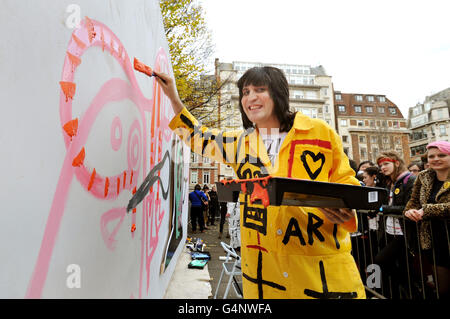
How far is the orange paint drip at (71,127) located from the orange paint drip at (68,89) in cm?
8

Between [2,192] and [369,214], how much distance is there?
158 inches

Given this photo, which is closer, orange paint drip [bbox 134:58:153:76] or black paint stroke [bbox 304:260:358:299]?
black paint stroke [bbox 304:260:358:299]

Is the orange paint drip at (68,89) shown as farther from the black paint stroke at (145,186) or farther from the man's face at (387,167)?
the man's face at (387,167)

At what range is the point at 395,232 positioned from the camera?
10.4 feet

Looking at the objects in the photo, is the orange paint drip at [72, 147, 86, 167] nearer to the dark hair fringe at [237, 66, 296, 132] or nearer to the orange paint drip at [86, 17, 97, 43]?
the orange paint drip at [86, 17, 97, 43]

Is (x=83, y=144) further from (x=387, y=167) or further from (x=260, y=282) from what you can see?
(x=387, y=167)

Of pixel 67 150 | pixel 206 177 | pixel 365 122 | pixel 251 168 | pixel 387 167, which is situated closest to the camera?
pixel 67 150

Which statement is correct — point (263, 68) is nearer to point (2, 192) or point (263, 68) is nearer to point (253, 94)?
point (253, 94)

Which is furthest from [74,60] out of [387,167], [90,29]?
[387,167]

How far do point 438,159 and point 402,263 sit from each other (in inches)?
54.3

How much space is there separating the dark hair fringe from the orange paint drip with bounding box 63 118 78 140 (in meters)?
0.97

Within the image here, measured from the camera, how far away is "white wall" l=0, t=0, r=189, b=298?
63 cm

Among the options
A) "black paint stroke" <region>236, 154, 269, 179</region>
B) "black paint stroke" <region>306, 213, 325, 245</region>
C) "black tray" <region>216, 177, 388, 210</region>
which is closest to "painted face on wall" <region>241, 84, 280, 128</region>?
"black paint stroke" <region>236, 154, 269, 179</region>
